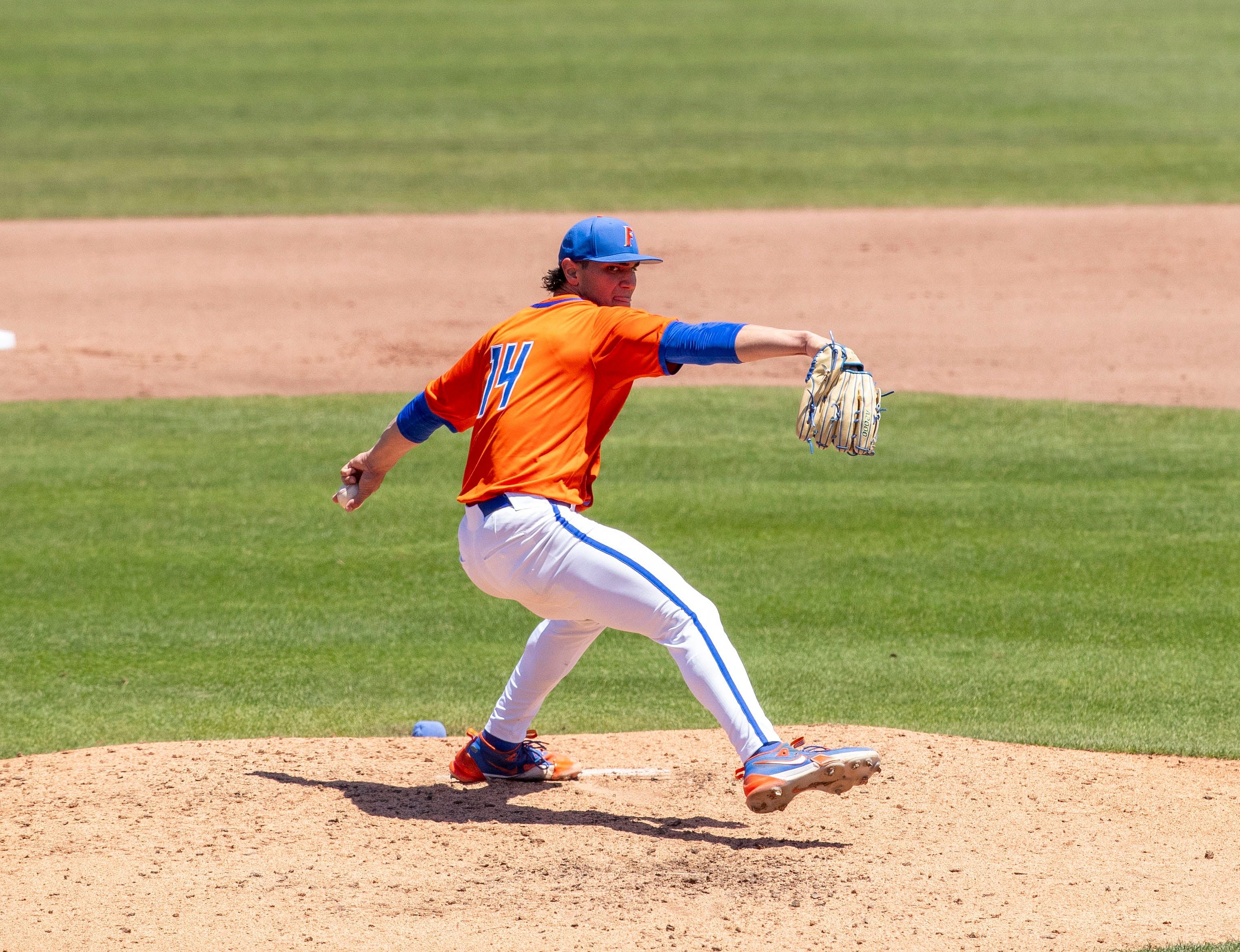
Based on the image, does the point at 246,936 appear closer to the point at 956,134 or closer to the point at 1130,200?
the point at 1130,200

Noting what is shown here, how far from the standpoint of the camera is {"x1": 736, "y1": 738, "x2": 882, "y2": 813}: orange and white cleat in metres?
4.41

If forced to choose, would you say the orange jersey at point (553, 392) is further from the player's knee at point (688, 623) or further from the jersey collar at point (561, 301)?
the player's knee at point (688, 623)

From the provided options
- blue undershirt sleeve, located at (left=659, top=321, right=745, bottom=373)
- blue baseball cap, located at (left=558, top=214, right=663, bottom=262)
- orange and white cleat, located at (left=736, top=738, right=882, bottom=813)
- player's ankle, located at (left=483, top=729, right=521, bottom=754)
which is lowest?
player's ankle, located at (left=483, top=729, right=521, bottom=754)

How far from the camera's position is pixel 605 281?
4859 millimetres

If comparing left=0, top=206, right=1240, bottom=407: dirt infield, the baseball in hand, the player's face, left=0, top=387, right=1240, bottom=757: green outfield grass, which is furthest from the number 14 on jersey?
left=0, top=206, right=1240, bottom=407: dirt infield

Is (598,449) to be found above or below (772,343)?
below

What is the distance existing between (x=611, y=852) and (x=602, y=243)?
181 cm

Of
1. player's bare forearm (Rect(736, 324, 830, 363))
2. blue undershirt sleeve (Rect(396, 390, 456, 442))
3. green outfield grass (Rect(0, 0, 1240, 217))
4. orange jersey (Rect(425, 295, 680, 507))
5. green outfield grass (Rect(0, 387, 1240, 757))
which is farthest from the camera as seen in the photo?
green outfield grass (Rect(0, 0, 1240, 217))

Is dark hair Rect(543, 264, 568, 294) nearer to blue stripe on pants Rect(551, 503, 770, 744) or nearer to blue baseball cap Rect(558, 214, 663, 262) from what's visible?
blue baseball cap Rect(558, 214, 663, 262)

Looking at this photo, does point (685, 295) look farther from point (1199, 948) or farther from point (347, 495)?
point (1199, 948)

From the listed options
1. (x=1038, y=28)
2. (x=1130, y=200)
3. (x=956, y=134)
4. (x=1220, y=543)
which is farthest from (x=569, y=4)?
(x=1220, y=543)

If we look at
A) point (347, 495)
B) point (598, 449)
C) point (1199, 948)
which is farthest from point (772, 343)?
point (1199, 948)

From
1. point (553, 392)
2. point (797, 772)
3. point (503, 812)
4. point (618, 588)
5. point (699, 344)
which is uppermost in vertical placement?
point (699, 344)

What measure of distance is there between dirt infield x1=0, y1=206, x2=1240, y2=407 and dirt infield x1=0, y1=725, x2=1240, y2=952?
21.2ft
